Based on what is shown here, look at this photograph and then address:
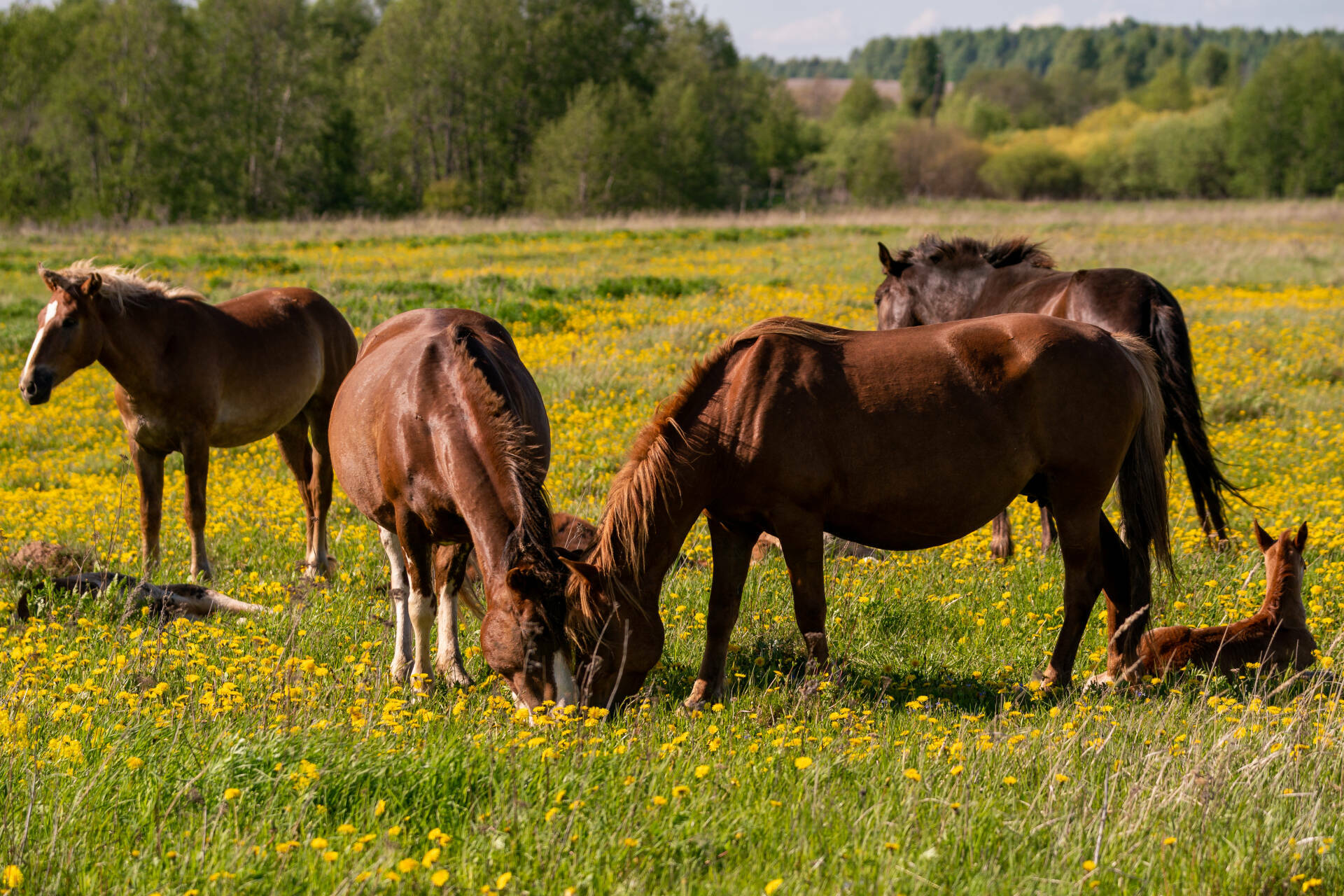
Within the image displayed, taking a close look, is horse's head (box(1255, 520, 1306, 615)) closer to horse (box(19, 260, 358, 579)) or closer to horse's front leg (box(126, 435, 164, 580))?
horse (box(19, 260, 358, 579))

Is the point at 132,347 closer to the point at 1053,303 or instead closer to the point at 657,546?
the point at 657,546

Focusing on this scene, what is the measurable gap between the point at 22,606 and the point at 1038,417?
558 centimetres

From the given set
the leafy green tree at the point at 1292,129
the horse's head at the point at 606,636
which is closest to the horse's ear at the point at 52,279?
the horse's head at the point at 606,636

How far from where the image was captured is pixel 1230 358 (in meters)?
13.8

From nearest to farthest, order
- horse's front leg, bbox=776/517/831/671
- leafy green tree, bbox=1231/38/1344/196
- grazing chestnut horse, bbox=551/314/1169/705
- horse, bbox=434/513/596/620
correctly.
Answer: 1. grazing chestnut horse, bbox=551/314/1169/705
2. horse's front leg, bbox=776/517/831/671
3. horse, bbox=434/513/596/620
4. leafy green tree, bbox=1231/38/1344/196

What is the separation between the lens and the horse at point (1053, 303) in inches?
256

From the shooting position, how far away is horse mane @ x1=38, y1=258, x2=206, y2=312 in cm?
713

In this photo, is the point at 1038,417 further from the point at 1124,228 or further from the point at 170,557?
the point at 1124,228

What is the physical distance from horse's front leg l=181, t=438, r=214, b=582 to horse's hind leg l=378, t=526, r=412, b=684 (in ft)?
6.98

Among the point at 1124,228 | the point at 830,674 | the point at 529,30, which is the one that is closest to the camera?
the point at 830,674

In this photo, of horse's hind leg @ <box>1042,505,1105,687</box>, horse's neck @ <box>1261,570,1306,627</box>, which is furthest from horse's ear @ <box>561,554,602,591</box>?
horse's neck @ <box>1261,570,1306,627</box>

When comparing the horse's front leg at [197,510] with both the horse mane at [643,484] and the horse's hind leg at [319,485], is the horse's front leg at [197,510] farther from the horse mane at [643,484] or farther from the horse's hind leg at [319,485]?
the horse mane at [643,484]

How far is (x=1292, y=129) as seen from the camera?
70.3 meters

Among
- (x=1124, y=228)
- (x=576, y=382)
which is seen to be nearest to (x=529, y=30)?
(x=1124, y=228)
